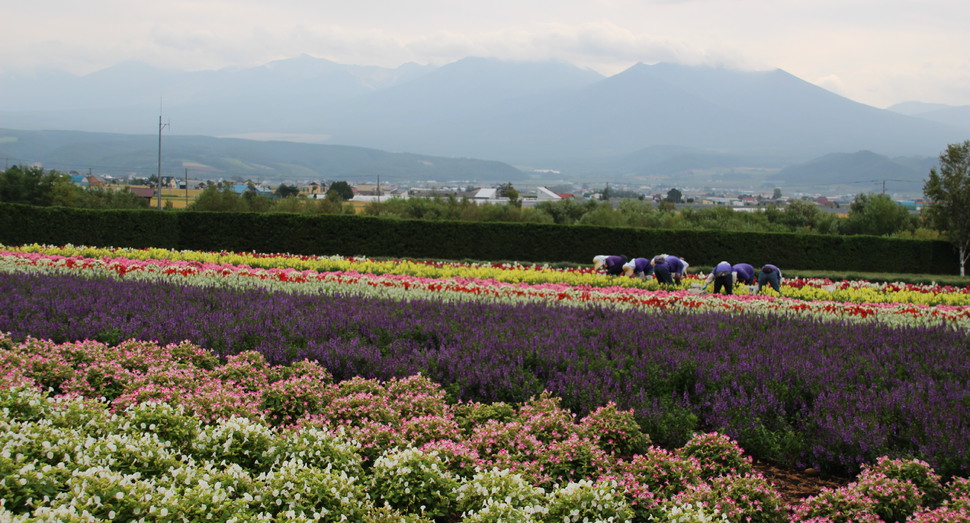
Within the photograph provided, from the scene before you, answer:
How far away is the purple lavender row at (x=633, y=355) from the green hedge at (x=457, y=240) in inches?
629

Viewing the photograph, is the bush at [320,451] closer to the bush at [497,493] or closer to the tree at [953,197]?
the bush at [497,493]

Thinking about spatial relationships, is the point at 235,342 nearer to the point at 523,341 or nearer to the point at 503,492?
the point at 523,341

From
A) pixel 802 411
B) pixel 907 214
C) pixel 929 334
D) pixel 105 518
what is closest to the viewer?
pixel 105 518

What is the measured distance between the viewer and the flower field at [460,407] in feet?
12.4

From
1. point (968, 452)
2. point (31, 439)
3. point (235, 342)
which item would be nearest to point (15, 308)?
point (235, 342)

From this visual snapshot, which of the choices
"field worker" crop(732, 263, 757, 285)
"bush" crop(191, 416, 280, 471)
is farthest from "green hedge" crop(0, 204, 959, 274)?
"bush" crop(191, 416, 280, 471)

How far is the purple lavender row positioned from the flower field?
0.09ft

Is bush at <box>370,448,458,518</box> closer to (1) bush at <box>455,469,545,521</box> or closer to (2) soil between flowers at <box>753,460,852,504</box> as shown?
(1) bush at <box>455,469,545,521</box>

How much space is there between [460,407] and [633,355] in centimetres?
192

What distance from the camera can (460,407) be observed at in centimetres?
554

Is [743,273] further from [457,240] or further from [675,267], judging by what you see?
[457,240]

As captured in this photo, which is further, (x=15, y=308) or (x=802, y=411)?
(x=15, y=308)

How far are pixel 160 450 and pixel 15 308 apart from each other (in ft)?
16.6

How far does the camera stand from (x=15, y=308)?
26.3 feet
